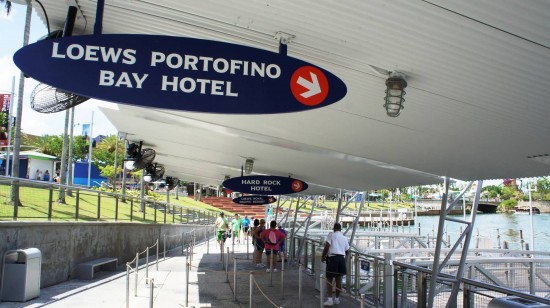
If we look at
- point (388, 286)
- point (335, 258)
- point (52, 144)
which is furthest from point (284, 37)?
point (52, 144)

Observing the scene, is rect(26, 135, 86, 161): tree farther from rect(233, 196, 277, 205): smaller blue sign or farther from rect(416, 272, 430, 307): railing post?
rect(416, 272, 430, 307): railing post

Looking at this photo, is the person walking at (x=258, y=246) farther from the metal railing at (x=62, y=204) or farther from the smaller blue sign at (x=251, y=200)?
the metal railing at (x=62, y=204)

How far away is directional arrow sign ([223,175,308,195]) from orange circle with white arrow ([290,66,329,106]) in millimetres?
9153

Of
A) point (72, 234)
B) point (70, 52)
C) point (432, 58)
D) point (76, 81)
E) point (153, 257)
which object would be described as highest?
point (432, 58)

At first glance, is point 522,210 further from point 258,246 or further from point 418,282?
point 418,282

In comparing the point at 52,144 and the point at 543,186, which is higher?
the point at 52,144

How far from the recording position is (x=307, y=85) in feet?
10.9

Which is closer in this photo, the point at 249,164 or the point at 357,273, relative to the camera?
the point at 357,273

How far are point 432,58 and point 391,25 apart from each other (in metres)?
0.66

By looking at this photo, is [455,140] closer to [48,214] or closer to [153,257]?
[48,214]

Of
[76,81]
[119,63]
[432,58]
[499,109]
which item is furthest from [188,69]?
[499,109]

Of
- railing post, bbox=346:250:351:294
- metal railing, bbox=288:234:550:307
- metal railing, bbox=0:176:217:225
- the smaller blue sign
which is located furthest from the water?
metal railing, bbox=0:176:217:225

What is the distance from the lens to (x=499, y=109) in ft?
16.7

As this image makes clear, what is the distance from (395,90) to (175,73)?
89.8 inches
